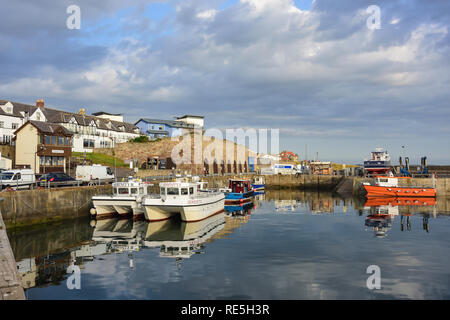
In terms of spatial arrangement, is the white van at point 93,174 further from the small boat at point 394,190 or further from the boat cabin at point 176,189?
the small boat at point 394,190

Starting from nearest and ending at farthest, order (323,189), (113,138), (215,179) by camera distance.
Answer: (215,179)
(323,189)
(113,138)

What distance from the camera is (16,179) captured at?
34.1m

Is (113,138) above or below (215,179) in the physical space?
above

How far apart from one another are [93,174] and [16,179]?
36.0ft

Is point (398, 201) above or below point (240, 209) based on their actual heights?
above

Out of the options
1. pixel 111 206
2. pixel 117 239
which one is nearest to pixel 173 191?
pixel 117 239

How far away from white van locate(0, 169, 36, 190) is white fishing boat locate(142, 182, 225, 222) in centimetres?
1159

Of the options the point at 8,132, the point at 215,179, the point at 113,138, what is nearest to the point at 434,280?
the point at 215,179

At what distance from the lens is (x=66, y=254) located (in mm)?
21281

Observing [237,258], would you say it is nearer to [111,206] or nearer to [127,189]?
[127,189]

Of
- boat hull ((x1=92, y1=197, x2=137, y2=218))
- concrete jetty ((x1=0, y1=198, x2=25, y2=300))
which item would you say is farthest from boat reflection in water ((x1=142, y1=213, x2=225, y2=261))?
concrete jetty ((x1=0, y1=198, x2=25, y2=300))

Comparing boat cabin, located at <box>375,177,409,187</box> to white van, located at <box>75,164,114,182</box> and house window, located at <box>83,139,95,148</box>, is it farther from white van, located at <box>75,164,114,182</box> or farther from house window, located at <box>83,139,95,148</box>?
house window, located at <box>83,139,95,148</box>
